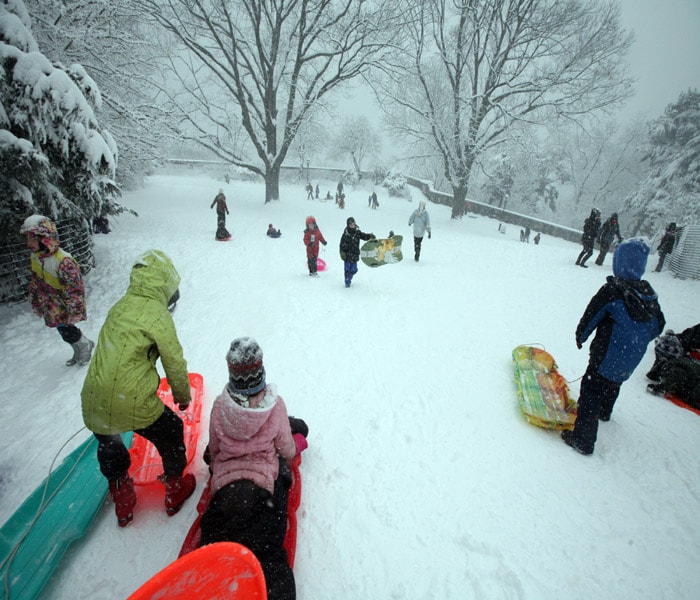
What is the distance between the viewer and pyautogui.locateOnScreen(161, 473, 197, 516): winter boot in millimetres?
2469

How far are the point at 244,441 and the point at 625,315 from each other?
3409mm

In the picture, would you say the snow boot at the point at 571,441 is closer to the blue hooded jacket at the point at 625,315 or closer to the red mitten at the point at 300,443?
the blue hooded jacket at the point at 625,315

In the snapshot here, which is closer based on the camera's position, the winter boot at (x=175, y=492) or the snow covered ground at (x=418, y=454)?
the snow covered ground at (x=418, y=454)

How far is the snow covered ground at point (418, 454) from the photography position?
2.22m

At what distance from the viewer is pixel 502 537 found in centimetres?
243

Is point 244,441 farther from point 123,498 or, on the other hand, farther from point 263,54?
point 263,54

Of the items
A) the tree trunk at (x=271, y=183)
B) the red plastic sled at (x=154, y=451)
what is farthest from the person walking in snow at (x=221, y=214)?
the red plastic sled at (x=154, y=451)

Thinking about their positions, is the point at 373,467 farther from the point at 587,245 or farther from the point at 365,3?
the point at 365,3

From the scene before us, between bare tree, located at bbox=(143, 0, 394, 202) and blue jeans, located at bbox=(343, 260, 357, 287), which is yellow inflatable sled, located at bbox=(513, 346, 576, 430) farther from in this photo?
bare tree, located at bbox=(143, 0, 394, 202)

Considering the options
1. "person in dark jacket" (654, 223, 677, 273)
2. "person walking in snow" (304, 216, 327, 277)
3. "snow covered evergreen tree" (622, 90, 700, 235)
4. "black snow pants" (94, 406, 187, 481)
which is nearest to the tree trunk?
"person walking in snow" (304, 216, 327, 277)

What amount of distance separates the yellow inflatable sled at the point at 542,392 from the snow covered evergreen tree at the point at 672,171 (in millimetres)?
22587

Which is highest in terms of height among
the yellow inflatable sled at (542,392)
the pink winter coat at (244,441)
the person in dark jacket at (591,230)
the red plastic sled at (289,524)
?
the person in dark jacket at (591,230)

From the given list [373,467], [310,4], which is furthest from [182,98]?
[373,467]

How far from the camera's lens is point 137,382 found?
6.86 ft
